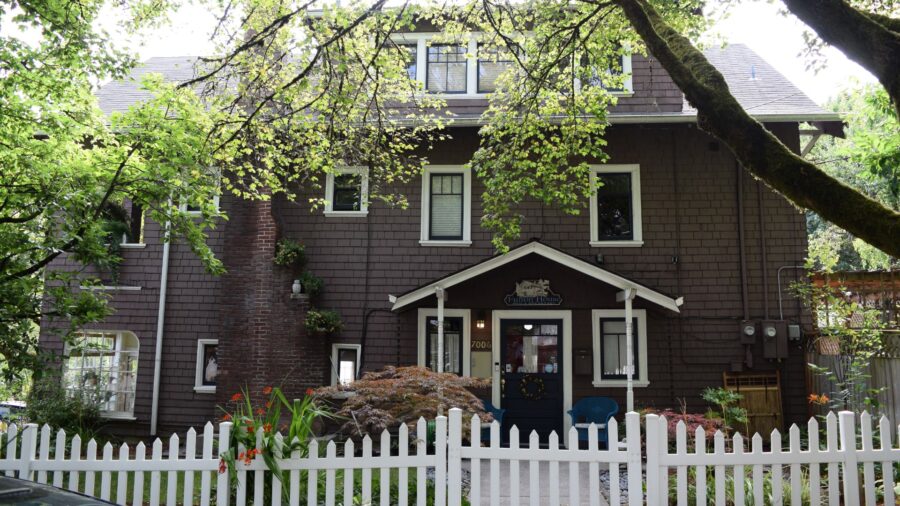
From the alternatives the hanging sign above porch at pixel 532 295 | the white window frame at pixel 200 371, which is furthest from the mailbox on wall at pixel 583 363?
the white window frame at pixel 200 371

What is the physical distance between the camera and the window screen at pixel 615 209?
12.7 metres

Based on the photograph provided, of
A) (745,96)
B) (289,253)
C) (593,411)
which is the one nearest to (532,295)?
(593,411)

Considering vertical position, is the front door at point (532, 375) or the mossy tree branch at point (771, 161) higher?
the mossy tree branch at point (771, 161)

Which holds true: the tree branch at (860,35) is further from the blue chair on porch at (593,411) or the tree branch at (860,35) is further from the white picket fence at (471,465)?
the blue chair on porch at (593,411)

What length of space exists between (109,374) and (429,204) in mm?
7319

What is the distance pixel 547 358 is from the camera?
41.0 feet

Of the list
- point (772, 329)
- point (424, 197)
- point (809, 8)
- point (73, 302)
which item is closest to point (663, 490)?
point (809, 8)

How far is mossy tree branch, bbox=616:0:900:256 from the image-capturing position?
496 centimetres

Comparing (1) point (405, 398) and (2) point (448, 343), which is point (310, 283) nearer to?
(2) point (448, 343)

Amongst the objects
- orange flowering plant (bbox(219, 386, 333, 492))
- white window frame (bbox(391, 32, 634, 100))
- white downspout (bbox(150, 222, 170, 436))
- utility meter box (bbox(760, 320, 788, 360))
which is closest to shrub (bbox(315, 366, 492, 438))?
orange flowering plant (bbox(219, 386, 333, 492))

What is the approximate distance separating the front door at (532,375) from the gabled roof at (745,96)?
4000 millimetres

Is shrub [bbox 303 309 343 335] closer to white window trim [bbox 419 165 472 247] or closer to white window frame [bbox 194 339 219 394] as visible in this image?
white window frame [bbox 194 339 219 394]

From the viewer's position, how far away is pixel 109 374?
532 inches

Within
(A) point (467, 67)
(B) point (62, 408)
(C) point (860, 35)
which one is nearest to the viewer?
(C) point (860, 35)
